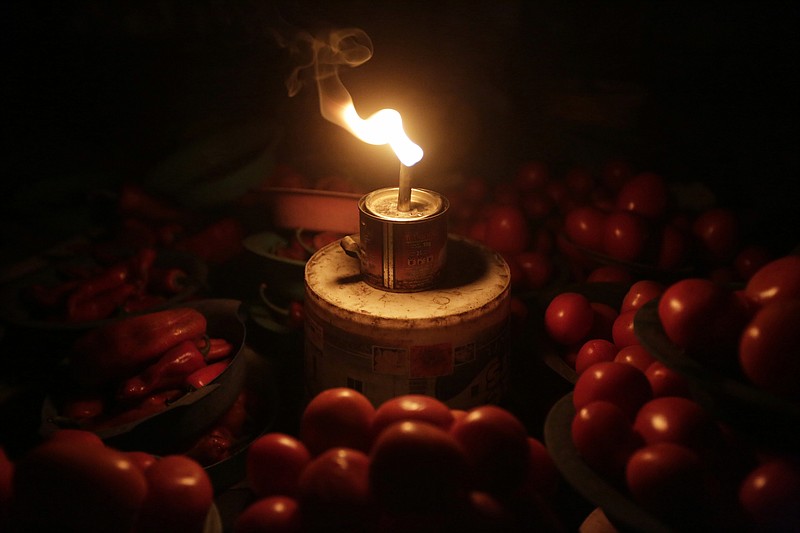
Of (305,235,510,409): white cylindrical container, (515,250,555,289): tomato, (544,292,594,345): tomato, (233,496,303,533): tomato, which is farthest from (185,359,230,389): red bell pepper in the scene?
(515,250,555,289): tomato

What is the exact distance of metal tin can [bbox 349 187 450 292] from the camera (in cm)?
167

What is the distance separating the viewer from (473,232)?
2.85m

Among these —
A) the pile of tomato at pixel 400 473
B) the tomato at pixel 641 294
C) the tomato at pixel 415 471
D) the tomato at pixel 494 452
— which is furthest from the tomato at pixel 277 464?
the tomato at pixel 641 294

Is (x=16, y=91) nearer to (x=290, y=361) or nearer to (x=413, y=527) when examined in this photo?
(x=290, y=361)

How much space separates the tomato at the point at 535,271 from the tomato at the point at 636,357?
90cm

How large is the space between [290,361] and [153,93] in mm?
2350

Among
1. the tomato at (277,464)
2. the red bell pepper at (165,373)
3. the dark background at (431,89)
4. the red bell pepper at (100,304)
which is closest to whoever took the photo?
the tomato at (277,464)

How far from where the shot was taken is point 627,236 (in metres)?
2.34

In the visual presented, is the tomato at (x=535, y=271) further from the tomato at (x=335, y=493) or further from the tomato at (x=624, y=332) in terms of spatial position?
the tomato at (x=335, y=493)

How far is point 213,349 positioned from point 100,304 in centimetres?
59

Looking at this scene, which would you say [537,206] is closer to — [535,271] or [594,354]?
[535,271]

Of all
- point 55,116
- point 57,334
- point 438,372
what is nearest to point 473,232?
point 438,372

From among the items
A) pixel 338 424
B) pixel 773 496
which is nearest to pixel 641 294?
pixel 773 496

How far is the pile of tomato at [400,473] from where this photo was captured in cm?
106
